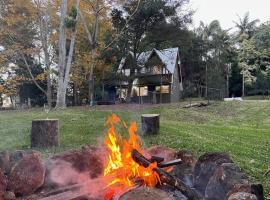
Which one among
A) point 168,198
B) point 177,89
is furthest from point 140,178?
point 177,89

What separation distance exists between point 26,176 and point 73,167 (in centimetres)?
76

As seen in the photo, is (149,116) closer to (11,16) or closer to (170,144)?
(170,144)

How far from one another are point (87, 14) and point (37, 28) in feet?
17.3

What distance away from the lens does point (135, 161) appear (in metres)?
4.46

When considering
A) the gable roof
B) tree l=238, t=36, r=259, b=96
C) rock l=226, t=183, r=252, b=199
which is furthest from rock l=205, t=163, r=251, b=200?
tree l=238, t=36, r=259, b=96

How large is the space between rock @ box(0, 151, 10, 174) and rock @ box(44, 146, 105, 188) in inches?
22.1

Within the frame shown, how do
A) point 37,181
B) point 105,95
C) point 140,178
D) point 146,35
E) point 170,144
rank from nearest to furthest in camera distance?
point 140,178, point 37,181, point 170,144, point 146,35, point 105,95

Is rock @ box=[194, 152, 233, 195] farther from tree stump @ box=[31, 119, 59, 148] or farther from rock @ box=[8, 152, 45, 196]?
tree stump @ box=[31, 119, 59, 148]

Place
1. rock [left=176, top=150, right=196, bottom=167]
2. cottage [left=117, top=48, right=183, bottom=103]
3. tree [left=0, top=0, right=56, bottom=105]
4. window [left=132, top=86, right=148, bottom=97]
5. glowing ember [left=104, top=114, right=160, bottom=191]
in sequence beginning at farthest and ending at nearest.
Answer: window [left=132, top=86, right=148, bottom=97] < cottage [left=117, top=48, right=183, bottom=103] < tree [left=0, top=0, right=56, bottom=105] < rock [left=176, top=150, right=196, bottom=167] < glowing ember [left=104, top=114, right=160, bottom=191]

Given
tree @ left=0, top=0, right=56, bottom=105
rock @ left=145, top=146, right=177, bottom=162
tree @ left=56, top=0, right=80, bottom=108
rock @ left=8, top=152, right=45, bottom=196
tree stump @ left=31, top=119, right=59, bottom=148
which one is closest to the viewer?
rock @ left=8, top=152, right=45, bottom=196

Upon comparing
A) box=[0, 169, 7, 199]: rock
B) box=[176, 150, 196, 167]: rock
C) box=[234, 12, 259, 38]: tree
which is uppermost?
box=[234, 12, 259, 38]: tree

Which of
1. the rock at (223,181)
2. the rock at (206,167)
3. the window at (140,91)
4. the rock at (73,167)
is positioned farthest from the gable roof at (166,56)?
the rock at (223,181)

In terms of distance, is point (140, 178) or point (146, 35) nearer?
point (140, 178)

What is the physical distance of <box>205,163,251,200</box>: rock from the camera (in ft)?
12.3
